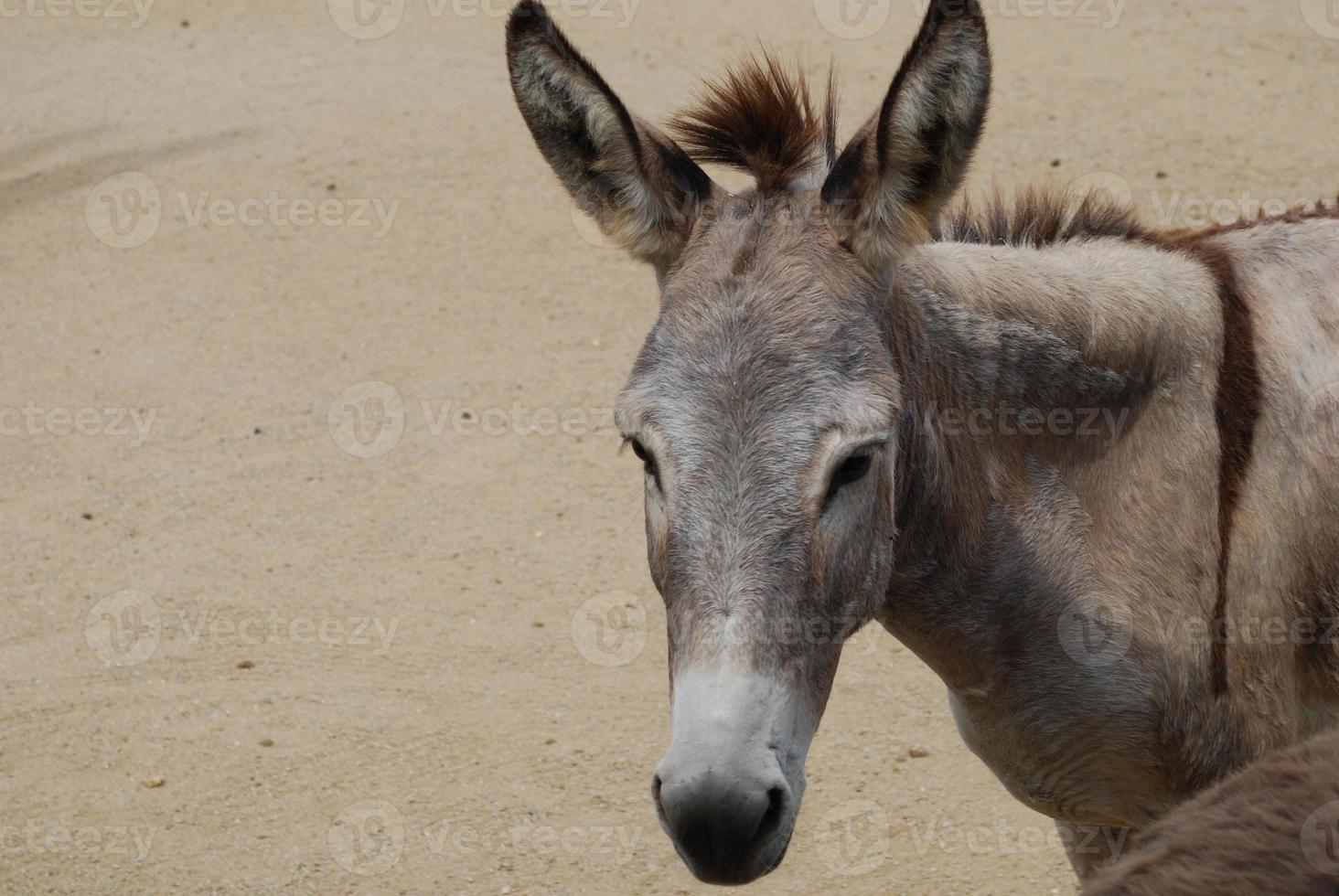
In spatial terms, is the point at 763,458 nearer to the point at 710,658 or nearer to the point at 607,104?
the point at 710,658

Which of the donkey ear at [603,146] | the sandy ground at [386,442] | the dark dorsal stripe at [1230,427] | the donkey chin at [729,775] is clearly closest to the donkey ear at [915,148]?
the donkey ear at [603,146]

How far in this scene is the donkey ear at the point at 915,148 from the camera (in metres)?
3.12

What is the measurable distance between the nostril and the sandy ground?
2.50 m

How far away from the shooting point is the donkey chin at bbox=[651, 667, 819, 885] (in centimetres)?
265

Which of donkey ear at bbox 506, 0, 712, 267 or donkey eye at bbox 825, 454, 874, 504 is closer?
donkey eye at bbox 825, 454, 874, 504

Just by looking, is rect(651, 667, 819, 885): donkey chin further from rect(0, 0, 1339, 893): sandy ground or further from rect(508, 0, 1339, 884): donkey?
rect(0, 0, 1339, 893): sandy ground

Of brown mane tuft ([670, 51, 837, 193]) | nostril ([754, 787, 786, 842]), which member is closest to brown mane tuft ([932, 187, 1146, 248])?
brown mane tuft ([670, 51, 837, 193])

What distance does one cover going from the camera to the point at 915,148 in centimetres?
323

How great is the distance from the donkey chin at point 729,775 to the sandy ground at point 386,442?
2.48 m

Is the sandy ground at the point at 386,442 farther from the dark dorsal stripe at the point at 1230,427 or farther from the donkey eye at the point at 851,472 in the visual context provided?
the donkey eye at the point at 851,472

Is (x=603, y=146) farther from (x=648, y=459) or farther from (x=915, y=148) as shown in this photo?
(x=648, y=459)

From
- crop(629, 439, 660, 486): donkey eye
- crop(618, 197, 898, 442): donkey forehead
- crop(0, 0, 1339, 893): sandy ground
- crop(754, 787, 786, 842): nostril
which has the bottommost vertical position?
crop(0, 0, 1339, 893): sandy ground

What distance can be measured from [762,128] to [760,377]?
0.87 meters

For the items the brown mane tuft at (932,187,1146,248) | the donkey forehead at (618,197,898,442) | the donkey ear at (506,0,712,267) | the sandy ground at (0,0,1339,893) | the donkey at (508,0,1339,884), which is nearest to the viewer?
the donkey forehead at (618,197,898,442)
